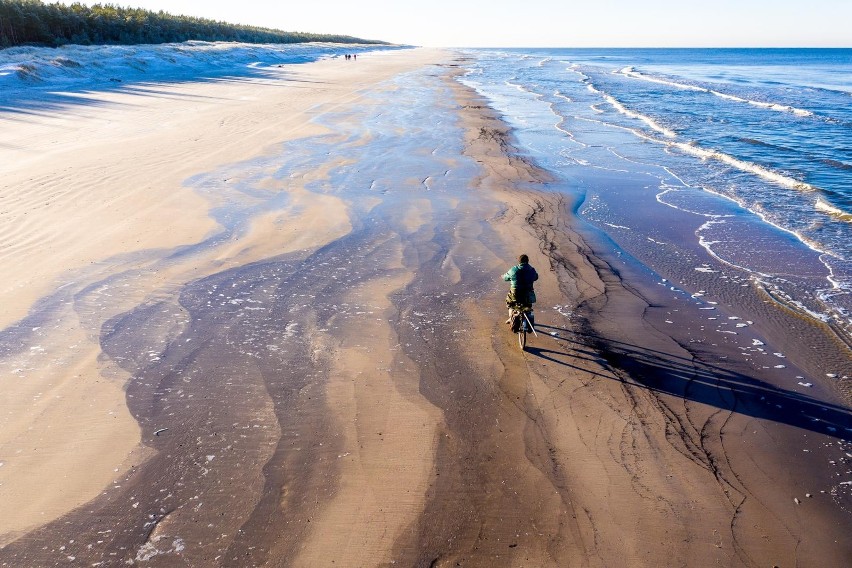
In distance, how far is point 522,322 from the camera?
702 centimetres

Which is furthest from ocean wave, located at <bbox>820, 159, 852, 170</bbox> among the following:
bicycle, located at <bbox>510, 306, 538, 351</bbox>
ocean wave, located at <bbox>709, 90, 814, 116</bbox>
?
bicycle, located at <bbox>510, 306, 538, 351</bbox>

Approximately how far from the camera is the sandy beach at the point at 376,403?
14.1ft

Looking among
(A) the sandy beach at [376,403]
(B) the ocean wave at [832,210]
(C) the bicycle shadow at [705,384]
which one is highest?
(A) the sandy beach at [376,403]

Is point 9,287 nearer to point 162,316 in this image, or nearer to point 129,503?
point 162,316

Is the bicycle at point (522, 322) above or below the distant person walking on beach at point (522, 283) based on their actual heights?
below

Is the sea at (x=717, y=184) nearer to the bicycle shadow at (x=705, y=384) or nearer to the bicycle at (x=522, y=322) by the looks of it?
the bicycle shadow at (x=705, y=384)

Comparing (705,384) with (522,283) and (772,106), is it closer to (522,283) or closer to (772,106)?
(522,283)

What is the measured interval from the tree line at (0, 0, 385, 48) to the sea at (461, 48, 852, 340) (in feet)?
94.5

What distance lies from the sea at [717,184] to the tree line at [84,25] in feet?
94.5

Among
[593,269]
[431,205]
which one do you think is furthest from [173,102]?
[593,269]

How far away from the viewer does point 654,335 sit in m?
7.50

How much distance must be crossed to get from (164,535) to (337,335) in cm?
324

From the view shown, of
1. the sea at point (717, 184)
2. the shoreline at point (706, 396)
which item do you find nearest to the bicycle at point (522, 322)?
the shoreline at point (706, 396)

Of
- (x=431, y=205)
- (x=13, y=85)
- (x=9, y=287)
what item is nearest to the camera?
(x=9, y=287)
